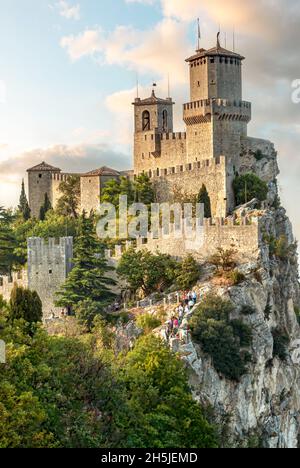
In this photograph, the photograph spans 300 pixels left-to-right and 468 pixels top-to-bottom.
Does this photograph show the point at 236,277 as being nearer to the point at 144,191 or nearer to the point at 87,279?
the point at 87,279

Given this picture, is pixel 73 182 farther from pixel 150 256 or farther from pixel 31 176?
pixel 150 256

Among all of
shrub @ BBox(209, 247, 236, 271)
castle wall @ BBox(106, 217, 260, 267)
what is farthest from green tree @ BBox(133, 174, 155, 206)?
shrub @ BBox(209, 247, 236, 271)

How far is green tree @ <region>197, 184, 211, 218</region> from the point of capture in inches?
2574

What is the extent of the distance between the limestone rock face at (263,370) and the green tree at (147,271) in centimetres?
290

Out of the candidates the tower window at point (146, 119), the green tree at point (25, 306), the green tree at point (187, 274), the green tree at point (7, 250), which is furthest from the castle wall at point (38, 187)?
the green tree at point (25, 306)

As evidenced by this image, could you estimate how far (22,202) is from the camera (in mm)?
81750

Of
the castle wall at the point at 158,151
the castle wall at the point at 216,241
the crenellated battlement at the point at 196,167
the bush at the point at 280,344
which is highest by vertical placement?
the castle wall at the point at 158,151

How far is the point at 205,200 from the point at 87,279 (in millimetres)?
8877

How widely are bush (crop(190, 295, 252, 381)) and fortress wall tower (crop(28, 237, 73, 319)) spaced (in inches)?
366

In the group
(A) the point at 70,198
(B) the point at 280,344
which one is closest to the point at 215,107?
(A) the point at 70,198

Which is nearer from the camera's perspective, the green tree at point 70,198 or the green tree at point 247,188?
the green tree at point 247,188

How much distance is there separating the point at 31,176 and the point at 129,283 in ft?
72.9

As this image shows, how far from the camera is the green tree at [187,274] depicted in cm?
5934

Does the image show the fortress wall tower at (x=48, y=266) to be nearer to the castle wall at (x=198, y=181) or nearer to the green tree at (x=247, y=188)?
the castle wall at (x=198, y=181)
